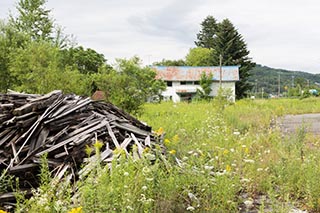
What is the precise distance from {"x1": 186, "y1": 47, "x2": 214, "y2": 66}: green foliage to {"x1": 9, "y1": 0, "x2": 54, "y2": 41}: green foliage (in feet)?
91.6

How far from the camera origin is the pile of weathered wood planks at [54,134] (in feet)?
11.3

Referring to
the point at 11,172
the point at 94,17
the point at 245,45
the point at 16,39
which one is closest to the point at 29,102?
the point at 11,172

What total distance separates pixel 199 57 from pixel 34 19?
97.4 ft

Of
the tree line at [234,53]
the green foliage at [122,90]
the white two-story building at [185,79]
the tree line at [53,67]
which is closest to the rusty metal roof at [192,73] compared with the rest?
the white two-story building at [185,79]

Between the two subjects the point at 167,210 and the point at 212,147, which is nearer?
the point at 167,210

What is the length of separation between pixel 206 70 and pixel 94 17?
24074 millimetres

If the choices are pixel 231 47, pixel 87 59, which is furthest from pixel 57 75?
pixel 231 47

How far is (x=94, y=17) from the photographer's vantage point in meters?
14.6

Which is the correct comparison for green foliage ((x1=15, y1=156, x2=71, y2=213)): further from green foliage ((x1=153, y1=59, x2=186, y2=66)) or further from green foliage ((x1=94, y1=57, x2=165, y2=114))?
green foliage ((x1=153, y1=59, x2=186, y2=66))

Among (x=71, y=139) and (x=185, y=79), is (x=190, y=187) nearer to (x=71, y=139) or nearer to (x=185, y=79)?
(x=71, y=139)

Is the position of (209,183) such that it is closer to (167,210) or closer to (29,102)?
(167,210)

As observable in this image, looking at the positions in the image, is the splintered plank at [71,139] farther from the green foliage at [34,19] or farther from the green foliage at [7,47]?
the green foliage at [34,19]

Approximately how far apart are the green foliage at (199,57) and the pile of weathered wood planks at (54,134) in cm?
4362

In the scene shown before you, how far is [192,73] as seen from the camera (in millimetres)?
Answer: 37406
